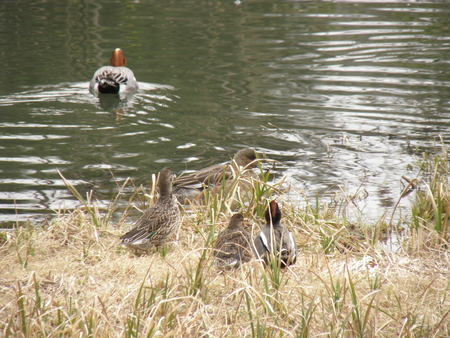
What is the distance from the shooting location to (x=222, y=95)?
12305mm

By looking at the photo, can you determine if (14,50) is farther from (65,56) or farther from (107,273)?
(107,273)

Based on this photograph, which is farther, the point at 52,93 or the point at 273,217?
the point at 52,93

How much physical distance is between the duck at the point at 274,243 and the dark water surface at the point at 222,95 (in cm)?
224

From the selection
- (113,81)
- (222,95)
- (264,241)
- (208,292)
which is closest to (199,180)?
(264,241)

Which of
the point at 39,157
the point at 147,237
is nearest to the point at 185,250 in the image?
the point at 147,237

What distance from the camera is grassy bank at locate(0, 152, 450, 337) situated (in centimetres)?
437

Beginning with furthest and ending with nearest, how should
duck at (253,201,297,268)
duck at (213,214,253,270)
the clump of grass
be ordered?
the clump of grass, duck at (213,214,253,270), duck at (253,201,297,268)

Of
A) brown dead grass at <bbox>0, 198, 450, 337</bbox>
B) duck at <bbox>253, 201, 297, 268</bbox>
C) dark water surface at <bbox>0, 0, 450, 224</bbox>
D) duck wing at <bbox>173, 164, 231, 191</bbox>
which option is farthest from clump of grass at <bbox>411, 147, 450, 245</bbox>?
duck wing at <bbox>173, 164, 231, 191</bbox>

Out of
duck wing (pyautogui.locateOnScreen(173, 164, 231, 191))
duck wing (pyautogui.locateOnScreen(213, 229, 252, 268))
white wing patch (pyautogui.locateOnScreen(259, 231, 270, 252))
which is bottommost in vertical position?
duck wing (pyautogui.locateOnScreen(173, 164, 231, 191))

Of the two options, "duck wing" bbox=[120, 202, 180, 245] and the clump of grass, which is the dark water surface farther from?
"duck wing" bbox=[120, 202, 180, 245]

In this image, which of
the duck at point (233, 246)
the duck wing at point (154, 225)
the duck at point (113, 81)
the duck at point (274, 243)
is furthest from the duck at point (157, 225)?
the duck at point (113, 81)

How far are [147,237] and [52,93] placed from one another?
7199 millimetres

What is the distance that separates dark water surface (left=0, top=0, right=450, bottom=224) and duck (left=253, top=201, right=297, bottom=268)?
7.36 ft

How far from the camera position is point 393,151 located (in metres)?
9.44
